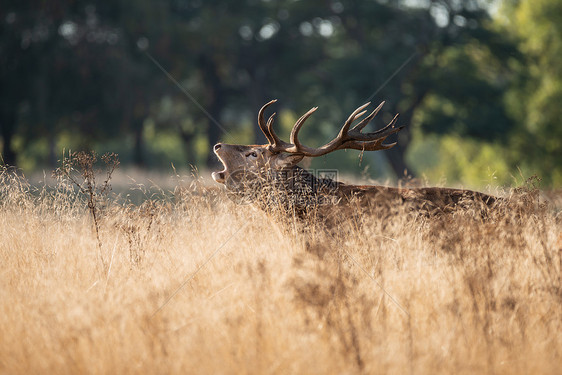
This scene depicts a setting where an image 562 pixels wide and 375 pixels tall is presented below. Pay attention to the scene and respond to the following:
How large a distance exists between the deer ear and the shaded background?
15.0 metres

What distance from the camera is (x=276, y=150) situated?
7.24m

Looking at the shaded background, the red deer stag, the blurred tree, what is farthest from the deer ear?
the blurred tree

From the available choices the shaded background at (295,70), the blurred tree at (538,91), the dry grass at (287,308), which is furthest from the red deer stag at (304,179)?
the blurred tree at (538,91)

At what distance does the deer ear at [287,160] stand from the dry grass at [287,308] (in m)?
2.00

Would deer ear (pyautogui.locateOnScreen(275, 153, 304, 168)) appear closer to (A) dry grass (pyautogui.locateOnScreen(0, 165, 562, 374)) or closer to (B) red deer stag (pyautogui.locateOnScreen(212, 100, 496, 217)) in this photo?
(B) red deer stag (pyautogui.locateOnScreen(212, 100, 496, 217))

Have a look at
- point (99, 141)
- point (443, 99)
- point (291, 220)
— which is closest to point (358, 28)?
point (443, 99)

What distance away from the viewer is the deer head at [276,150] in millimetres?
6945

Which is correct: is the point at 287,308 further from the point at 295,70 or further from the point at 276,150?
the point at 295,70

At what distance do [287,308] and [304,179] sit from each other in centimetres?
336

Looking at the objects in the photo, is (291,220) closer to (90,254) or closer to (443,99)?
(90,254)

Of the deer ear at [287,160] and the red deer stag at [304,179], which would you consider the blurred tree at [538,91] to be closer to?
the red deer stag at [304,179]

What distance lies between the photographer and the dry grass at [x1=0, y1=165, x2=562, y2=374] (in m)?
3.23

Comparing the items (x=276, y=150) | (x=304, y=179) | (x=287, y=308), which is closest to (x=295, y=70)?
(x=276, y=150)

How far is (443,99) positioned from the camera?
26859 mm
